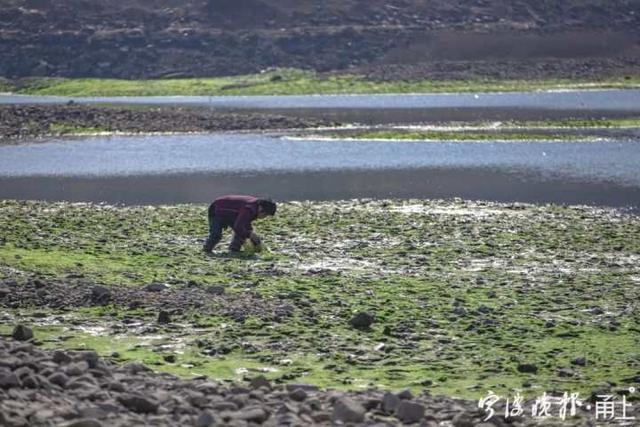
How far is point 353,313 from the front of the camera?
75.9 feet

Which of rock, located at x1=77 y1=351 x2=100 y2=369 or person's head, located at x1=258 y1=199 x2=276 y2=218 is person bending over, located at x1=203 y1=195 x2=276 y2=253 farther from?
rock, located at x1=77 y1=351 x2=100 y2=369

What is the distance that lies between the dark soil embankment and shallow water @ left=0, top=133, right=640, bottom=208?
5334mm

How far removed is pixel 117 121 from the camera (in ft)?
301

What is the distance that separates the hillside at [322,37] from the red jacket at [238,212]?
366 feet

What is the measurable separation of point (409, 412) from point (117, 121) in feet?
256

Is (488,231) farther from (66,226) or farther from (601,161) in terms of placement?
(601,161)

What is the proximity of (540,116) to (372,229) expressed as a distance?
200ft

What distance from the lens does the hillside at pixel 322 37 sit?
152m

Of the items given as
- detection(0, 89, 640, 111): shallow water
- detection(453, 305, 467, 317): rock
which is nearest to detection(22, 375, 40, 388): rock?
detection(453, 305, 467, 317): rock

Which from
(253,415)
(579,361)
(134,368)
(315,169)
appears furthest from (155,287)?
(315,169)

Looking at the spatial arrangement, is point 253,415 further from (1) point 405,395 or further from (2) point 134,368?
(2) point 134,368

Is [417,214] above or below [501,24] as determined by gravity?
below

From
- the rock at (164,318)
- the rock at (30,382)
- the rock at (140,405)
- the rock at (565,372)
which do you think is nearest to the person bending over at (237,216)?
the rock at (164,318)

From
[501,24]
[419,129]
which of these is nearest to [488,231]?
[419,129]
